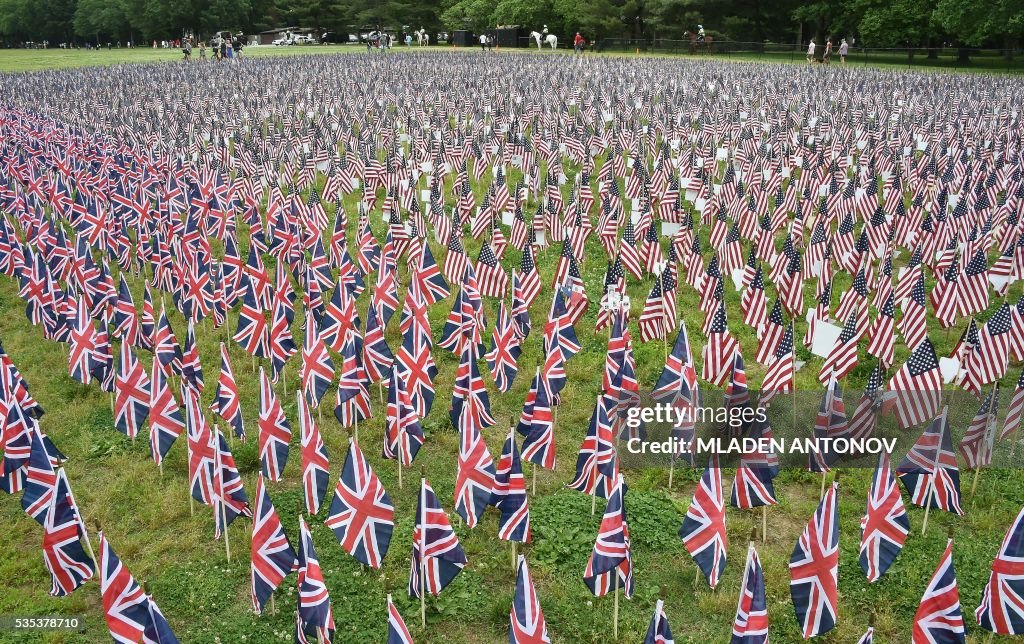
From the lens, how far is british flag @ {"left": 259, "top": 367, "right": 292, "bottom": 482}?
24.5 ft

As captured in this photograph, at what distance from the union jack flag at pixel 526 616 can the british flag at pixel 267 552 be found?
199cm

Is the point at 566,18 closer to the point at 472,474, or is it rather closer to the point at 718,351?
the point at 718,351

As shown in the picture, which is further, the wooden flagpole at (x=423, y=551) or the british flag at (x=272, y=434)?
the british flag at (x=272, y=434)

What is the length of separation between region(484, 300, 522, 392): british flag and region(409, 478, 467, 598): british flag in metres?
3.50

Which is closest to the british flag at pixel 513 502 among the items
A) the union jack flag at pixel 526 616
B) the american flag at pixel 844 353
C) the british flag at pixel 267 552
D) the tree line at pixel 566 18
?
the union jack flag at pixel 526 616

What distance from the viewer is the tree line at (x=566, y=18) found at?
53.7m

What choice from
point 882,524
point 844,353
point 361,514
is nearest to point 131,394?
point 361,514

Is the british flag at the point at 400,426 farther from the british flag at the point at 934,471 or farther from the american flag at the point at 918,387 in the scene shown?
the american flag at the point at 918,387

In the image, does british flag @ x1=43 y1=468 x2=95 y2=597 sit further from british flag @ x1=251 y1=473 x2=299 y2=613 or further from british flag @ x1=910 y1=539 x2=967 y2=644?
british flag @ x1=910 y1=539 x2=967 y2=644

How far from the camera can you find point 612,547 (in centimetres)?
588

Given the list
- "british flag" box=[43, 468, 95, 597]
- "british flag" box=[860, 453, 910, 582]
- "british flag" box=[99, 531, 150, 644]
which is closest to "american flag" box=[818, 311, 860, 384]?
"british flag" box=[860, 453, 910, 582]

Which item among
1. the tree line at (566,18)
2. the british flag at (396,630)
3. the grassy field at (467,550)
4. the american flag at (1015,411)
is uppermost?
the tree line at (566,18)

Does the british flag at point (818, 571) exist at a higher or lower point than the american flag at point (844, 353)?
lower

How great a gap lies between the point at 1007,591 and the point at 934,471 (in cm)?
153
